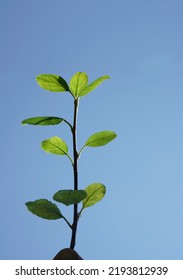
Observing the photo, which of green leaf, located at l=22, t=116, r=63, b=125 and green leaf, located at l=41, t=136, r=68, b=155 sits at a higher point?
green leaf, located at l=22, t=116, r=63, b=125

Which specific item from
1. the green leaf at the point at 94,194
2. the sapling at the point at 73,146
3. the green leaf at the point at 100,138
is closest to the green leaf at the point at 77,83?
the sapling at the point at 73,146

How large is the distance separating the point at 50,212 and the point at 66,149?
23cm

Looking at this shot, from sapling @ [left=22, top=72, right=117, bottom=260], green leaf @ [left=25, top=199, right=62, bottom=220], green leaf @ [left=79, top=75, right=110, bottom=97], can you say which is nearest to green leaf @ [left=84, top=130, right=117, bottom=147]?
sapling @ [left=22, top=72, right=117, bottom=260]

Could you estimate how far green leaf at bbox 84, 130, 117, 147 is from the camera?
1485mm

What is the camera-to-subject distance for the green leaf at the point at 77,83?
4.90 ft

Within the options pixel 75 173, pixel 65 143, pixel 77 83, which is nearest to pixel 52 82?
pixel 77 83

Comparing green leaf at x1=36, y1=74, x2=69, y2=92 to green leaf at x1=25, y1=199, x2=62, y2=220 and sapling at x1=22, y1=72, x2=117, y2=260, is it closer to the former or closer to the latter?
sapling at x1=22, y1=72, x2=117, y2=260

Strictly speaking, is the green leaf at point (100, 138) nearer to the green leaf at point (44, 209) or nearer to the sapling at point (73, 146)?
the sapling at point (73, 146)

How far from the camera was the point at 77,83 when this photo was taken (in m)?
1.50

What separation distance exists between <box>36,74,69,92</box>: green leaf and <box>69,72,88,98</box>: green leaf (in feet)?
0.08
